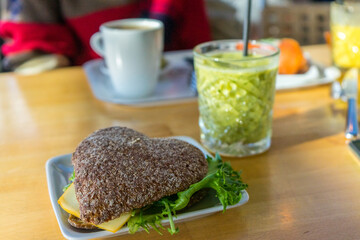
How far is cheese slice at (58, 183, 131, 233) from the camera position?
46 centimetres

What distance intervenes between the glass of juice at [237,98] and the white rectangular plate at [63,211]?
0.18 m

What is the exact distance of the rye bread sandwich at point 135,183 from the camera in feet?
1.51

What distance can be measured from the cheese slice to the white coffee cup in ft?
1.54

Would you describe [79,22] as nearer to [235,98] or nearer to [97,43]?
[97,43]

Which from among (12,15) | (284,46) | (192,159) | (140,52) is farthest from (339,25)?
(12,15)

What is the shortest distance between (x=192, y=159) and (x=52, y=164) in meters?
0.24

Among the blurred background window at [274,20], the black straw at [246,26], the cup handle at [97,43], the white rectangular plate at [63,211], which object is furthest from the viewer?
the blurred background window at [274,20]

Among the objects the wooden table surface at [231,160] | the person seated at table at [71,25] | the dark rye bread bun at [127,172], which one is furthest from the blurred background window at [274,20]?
the dark rye bread bun at [127,172]

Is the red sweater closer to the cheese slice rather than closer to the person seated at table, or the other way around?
the person seated at table

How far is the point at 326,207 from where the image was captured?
55cm

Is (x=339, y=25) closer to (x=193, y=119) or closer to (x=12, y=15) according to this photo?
(x=193, y=119)

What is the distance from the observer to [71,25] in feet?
5.58

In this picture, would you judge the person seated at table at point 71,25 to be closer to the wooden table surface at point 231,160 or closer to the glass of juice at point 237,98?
the wooden table surface at point 231,160

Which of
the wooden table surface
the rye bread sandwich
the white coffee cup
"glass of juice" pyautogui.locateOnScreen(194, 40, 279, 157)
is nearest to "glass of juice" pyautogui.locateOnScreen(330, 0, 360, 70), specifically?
the wooden table surface
